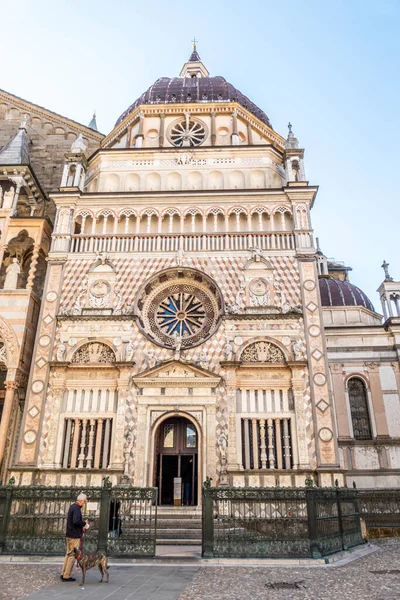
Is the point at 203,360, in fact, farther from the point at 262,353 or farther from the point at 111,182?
the point at 111,182

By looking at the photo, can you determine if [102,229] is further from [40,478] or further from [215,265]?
[40,478]

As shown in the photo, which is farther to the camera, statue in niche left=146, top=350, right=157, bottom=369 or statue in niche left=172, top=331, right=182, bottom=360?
statue in niche left=146, top=350, right=157, bottom=369

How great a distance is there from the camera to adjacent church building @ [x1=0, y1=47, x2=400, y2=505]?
1866 centimetres

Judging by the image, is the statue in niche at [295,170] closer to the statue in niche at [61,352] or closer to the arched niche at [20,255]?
the statue in niche at [61,352]

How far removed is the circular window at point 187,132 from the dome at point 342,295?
39.2 feet

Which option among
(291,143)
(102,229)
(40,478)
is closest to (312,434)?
(40,478)

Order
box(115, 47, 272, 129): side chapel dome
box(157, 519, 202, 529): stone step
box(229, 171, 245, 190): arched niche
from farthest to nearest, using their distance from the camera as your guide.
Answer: box(115, 47, 272, 129): side chapel dome, box(229, 171, 245, 190): arched niche, box(157, 519, 202, 529): stone step

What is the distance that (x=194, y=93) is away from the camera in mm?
30797

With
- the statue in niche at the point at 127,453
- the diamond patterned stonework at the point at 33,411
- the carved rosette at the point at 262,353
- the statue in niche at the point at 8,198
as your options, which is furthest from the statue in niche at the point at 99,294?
the statue in niche at the point at 8,198

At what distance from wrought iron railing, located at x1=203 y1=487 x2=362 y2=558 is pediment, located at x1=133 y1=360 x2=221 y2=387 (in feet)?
22.1

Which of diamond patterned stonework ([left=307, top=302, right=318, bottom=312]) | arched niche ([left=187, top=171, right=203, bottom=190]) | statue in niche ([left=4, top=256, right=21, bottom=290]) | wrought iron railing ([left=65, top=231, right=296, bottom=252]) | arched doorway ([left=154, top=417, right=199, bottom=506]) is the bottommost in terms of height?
arched doorway ([left=154, top=417, right=199, bottom=506])

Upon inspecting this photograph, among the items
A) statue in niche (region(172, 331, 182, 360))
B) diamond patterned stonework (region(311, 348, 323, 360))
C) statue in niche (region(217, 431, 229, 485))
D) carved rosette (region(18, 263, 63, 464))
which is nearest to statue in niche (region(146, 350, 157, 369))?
statue in niche (region(172, 331, 182, 360))

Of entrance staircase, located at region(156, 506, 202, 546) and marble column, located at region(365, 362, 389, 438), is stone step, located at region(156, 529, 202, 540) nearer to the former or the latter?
entrance staircase, located at region(156, 506, 202, 546)

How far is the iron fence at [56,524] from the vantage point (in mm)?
11805
